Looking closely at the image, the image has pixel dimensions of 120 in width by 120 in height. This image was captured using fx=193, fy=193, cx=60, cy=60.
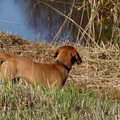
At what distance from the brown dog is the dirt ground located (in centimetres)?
55

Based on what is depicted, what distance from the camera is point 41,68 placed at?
3369 millimetres

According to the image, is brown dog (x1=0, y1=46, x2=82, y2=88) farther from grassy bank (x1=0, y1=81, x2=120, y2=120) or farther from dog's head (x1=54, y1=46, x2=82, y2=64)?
grassy bank (x1=0, y1=81, x2=120, y2=120)

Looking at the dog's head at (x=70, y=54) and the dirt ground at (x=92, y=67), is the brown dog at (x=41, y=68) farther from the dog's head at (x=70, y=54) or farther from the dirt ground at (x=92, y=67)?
the dirt ground at (x=92, y=67)

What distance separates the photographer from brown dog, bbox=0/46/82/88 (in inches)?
125

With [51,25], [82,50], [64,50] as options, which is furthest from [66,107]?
[51,25]

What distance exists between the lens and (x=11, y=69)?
3162 mm

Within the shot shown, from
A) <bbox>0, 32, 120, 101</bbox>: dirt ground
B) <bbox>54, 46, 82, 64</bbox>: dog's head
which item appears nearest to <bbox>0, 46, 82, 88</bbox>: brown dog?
<bbox>54, 46, 82, 64</bbox>: dog's head

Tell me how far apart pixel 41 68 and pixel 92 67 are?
Result: 1.72 metres

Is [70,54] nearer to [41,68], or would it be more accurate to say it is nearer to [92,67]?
[41,68]

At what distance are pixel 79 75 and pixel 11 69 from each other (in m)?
1.74

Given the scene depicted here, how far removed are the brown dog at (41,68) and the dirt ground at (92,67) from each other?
0.55m

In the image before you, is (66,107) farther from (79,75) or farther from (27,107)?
(79,75)

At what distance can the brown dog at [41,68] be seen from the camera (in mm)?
3180

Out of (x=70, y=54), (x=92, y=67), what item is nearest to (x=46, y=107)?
(x=70, y=54)
